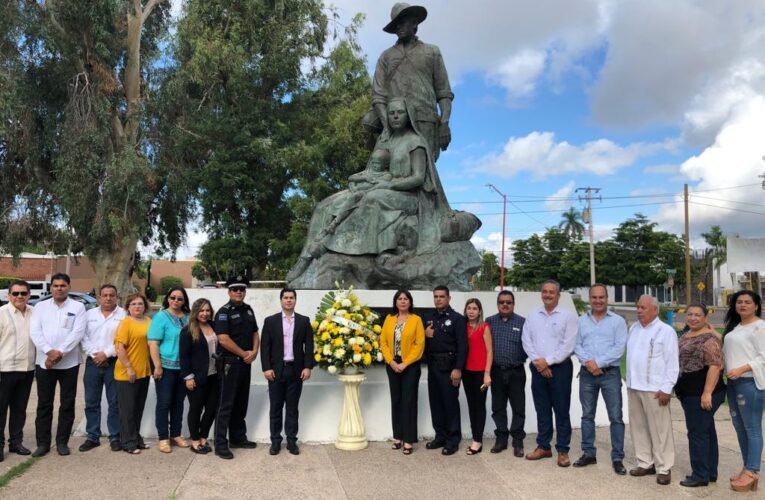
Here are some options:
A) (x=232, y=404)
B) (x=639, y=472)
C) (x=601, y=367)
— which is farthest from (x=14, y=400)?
(x=639, y=472)

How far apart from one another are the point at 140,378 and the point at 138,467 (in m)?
0.91

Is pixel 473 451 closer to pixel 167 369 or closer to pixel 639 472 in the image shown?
pixel 639 472

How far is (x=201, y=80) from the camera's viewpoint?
20672 mm

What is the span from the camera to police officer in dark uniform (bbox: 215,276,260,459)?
559 cm

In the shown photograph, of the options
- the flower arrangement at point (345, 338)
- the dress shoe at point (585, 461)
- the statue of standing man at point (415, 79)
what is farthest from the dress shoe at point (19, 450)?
the statue of standing man at point (415, 79)

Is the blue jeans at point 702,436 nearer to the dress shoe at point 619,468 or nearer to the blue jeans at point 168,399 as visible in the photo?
the dress shoe at point 619,468

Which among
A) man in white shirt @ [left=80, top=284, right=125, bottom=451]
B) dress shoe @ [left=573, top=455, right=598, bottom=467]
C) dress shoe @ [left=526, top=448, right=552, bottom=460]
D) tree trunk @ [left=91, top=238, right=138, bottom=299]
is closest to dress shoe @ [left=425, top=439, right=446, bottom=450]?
dress shoe @ [left=526, top=448, right=552, bottom=460]

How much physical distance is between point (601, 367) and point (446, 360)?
133 cm

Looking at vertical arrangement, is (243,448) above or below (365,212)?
below

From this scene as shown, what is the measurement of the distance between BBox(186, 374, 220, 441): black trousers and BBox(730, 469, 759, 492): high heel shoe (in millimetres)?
4331

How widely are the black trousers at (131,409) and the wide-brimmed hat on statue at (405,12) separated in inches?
216

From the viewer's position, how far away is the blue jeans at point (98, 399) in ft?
19.4

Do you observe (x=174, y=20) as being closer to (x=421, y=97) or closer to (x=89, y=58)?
(x=89, y=58)

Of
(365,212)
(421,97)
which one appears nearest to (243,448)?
(365,212)
